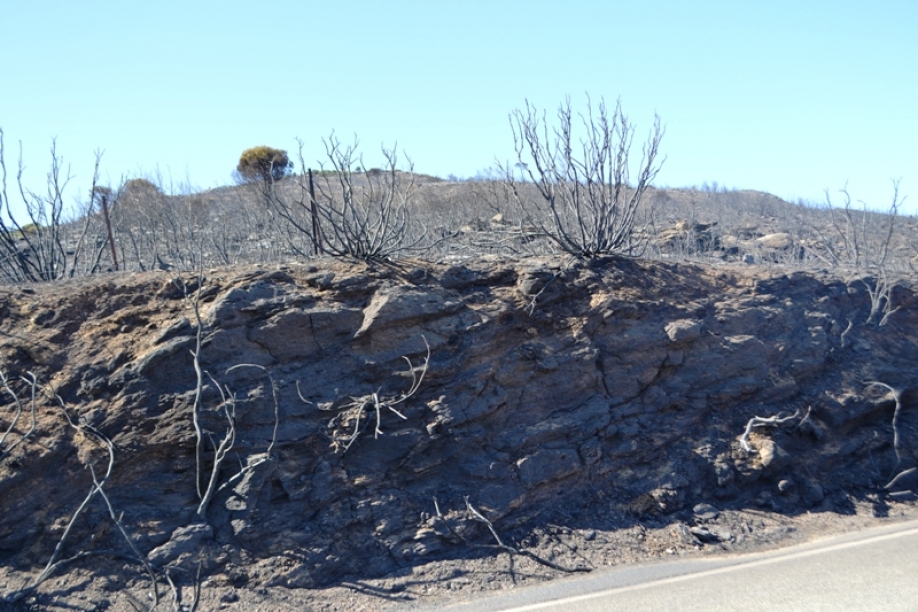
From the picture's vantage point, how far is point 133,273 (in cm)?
866

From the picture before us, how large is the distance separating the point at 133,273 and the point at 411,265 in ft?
10.3

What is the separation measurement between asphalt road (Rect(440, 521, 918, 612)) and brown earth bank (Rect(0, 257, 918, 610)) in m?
0.37

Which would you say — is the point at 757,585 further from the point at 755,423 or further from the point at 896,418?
the point at 896,418

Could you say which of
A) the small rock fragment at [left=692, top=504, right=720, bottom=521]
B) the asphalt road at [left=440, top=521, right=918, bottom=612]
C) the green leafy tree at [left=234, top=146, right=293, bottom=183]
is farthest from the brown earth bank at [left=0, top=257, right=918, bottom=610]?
the green leafy tree at [left=234, top=146, right=293, bottom=183]

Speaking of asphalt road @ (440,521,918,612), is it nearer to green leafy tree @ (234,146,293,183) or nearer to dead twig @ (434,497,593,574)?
dead twig @ (434,497,593,574)

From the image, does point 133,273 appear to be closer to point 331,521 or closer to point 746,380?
point 331,521

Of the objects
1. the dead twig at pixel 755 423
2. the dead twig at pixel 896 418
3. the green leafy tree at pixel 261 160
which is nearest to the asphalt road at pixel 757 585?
the dead twig at pixel 755 423

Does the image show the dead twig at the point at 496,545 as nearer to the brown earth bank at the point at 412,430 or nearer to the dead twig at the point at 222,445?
the brown earth bank at the point at 412,430

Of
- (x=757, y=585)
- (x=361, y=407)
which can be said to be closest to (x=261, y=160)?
(x=361, y=407)

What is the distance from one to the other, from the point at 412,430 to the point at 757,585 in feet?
11.8

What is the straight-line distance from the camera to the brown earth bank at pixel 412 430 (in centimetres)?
693

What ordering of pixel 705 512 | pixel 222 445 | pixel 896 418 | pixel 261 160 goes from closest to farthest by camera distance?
pixel 222 445, pixel 705 512, pixel 896 418, pixel 261 160

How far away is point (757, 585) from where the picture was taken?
6852mm

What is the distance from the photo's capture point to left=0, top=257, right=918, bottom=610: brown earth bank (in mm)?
6934
